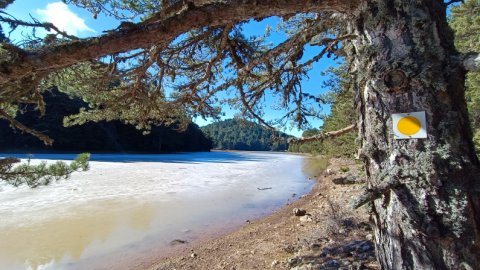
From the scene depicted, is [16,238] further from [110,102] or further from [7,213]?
[110,102]

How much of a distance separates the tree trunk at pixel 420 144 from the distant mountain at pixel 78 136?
23.0 m

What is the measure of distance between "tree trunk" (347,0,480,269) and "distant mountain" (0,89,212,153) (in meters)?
23.0

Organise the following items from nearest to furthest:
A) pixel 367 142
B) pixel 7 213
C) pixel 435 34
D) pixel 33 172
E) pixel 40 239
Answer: pixel 435 34
pixel 367 142
pixel 33 172
pixel 40 239
pixel 7 213

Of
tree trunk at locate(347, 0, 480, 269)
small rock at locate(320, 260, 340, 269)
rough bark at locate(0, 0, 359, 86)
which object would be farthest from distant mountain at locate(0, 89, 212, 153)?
tree trunk at locate(347, 0, 480, 269)

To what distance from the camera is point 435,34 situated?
144 cm

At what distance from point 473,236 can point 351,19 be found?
3.85ft

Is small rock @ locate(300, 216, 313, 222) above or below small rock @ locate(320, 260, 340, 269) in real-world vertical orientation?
below

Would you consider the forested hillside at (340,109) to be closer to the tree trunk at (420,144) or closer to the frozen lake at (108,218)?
the tree trunk at (420,144)

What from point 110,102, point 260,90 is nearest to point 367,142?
point 260,90

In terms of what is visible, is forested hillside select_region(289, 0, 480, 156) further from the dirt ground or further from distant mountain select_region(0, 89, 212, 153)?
distant mountain select_region(0, 89, 212, 153)

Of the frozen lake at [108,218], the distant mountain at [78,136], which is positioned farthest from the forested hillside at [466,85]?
the distant mountain at [78,136]

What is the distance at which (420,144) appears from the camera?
1.42 metres

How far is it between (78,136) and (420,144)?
4085 cm

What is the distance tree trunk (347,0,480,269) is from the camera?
1.35 meters
